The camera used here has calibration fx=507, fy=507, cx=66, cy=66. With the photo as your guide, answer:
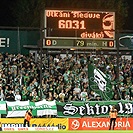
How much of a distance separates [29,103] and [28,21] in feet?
61.4

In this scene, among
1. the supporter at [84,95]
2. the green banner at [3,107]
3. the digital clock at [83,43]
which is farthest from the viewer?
the digital clock at [83,43]

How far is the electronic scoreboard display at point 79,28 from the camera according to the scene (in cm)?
2778

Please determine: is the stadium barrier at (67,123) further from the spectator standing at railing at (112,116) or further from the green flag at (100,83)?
the green flag at (100,83)

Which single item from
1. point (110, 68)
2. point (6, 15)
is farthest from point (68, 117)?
point (6, 15)

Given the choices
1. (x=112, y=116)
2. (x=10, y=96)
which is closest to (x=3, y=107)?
(x=10, y=96)

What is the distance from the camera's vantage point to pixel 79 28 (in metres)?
27.9

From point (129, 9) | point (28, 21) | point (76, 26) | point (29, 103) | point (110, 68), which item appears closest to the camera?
point (29, 103)

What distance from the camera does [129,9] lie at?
4894cm

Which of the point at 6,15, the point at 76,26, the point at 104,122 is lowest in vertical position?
the point at 104,122

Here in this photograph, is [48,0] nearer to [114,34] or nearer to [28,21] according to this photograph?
[28,21]

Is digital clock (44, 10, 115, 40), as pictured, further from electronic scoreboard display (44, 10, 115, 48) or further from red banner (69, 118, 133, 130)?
red banner (69, 118, 133, 130)

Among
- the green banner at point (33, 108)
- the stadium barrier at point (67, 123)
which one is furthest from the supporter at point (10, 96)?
the stadium barrier at point (67, 123)

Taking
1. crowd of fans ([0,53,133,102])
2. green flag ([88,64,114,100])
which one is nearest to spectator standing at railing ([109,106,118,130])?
crowd of fans ([0,53,133,102])

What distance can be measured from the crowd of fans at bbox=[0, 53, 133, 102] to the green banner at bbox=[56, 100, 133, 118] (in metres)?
1.26
